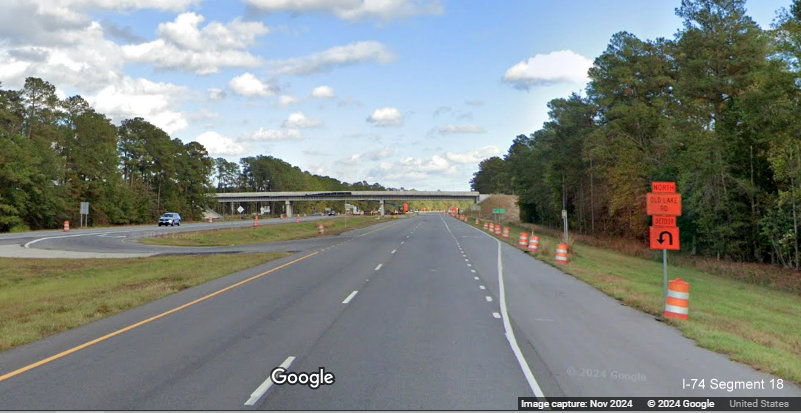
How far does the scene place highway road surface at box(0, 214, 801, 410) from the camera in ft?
20.8

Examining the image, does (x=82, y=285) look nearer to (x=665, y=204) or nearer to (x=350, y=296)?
(x=350, y=296)

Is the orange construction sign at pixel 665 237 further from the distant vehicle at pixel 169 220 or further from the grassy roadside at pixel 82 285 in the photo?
the distant vehicle at pixel 169 220

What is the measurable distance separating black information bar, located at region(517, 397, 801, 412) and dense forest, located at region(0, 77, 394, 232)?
63.9 metres

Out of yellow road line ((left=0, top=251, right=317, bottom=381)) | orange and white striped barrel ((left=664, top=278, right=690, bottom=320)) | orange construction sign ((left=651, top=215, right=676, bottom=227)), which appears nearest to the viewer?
yellow road line ((left=0, top=251, right=317, bottom=381))

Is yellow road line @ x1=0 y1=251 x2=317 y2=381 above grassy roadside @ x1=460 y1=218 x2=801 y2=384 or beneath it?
above

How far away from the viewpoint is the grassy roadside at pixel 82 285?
37.0ft

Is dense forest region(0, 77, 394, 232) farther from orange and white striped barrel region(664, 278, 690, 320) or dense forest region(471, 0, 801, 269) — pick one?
orange and white striped barrel region(664, 278, 690, 320)

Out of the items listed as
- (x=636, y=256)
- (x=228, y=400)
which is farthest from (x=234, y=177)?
(x=228, y=400)

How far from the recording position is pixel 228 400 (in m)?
6.12

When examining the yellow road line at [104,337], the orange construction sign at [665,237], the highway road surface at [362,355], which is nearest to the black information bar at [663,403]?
the highway road surface at [362,355]

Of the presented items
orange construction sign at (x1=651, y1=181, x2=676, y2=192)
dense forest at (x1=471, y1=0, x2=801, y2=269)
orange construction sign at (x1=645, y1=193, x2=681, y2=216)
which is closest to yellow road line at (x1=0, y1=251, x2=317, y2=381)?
orange construction sign at (x1=645, y1=193, x2=681, y2=216)

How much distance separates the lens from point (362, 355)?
8219mm

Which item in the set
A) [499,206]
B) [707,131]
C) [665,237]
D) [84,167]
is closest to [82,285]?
[665,237]

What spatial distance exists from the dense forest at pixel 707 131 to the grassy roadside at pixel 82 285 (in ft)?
85.9
